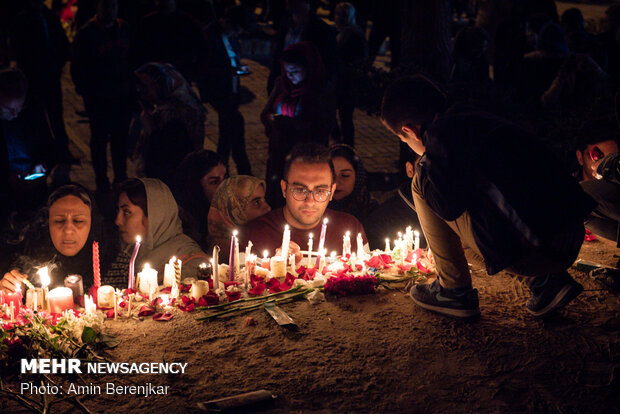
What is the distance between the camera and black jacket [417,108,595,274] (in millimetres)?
3459

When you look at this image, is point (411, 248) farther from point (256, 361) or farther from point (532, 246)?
point (256, 361)

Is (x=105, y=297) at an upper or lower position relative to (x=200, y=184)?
lower

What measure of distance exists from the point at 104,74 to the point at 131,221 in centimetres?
335

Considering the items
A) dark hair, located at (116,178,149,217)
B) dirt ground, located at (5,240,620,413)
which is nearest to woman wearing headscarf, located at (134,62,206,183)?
dark hair, located at (116,178,149,217)

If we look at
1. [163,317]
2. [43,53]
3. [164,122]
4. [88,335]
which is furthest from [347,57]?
[88,335]

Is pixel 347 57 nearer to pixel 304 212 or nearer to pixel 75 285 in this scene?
pixel 304 212

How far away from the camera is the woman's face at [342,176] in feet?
20.3

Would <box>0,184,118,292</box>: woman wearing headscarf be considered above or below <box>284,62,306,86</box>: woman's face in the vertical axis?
below

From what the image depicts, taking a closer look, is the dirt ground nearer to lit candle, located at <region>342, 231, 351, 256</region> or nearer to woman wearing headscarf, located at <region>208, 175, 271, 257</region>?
lit candle, located at <region>342, 231, 351, 256</region>

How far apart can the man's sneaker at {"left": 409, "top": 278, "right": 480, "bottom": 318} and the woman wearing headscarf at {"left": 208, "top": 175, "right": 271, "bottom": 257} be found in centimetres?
201

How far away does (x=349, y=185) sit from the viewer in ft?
20.4

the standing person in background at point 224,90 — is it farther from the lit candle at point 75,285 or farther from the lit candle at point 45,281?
the lit candle at point 45,281

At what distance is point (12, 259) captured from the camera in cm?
517

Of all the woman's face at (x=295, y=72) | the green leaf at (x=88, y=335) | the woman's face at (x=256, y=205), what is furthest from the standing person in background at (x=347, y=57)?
the green leaf at (x=88, y=335)
